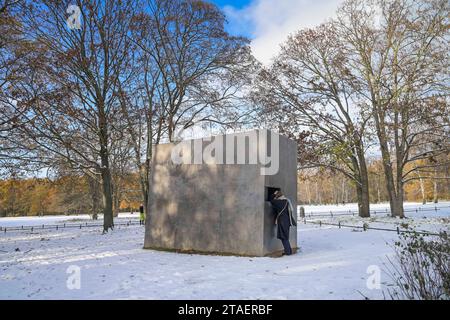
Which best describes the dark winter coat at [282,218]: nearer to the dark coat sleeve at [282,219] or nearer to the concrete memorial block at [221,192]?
the dark coat sleeve at [282,219]

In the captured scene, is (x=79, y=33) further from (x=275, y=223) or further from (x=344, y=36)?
(x=344, y=36)

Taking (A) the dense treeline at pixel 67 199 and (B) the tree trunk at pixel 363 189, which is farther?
(A) the dense treeline at pixel 67 199

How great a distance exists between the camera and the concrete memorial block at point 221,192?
363 inches

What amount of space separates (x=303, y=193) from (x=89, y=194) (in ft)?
239

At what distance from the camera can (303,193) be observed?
99562mm
